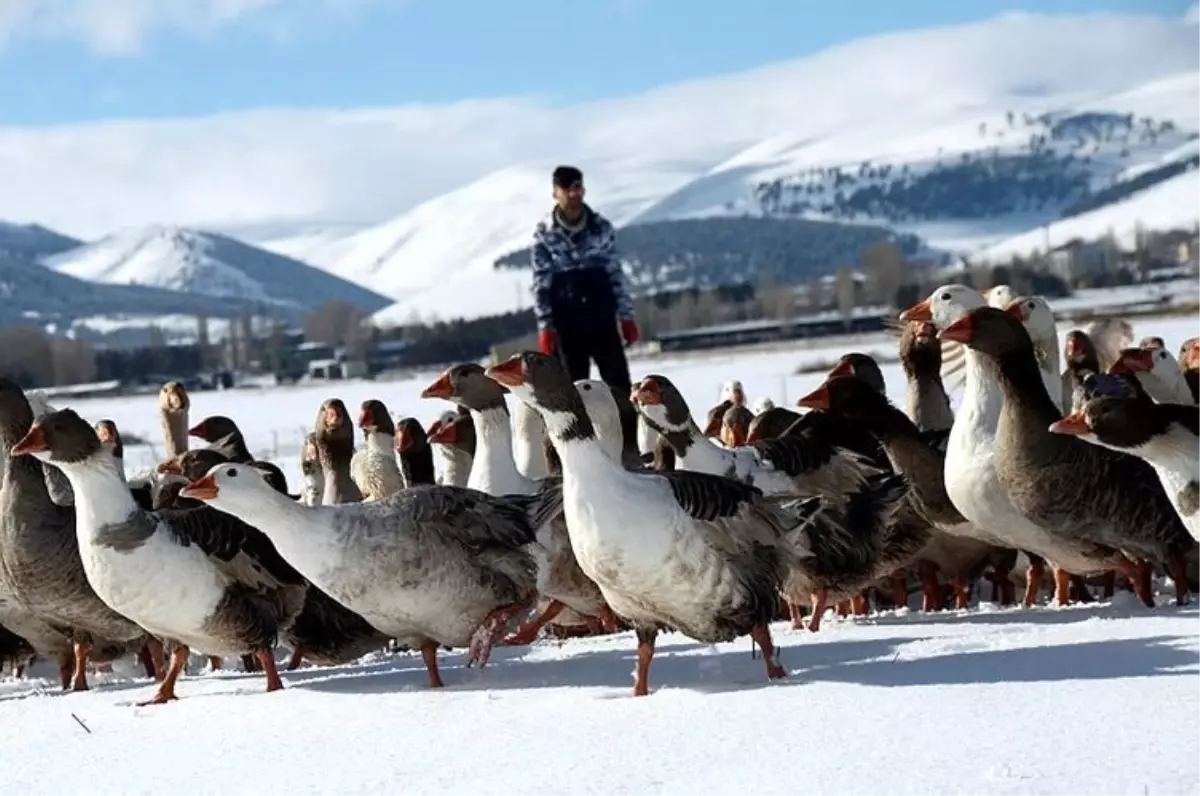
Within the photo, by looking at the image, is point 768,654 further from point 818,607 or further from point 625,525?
point 818,607

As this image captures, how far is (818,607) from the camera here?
878cm

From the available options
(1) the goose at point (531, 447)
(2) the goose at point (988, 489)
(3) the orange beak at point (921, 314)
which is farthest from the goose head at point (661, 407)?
(1) the goose at point (531, 447)

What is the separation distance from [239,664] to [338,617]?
1626 mm

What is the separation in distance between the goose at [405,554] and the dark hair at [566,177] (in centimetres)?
448

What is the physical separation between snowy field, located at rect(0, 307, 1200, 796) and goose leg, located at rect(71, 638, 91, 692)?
0.34 metres

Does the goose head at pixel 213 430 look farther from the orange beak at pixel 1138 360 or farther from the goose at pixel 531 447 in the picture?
the orange beak at pixel 1138 360

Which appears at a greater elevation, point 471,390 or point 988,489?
point 471,390

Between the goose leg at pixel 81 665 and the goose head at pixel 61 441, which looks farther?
the goose leg at pixel 81 665

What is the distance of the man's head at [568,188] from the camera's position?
40.2ft

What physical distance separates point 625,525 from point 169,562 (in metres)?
2.53

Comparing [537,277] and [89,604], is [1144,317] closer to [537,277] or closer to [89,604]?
[537,277]

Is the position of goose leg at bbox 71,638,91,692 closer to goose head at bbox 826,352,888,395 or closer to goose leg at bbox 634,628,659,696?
goose leg at bbox 634,628,659,696

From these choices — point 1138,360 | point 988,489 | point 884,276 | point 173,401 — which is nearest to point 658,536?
point 988,489

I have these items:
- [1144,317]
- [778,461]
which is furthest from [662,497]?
[1144,317]
